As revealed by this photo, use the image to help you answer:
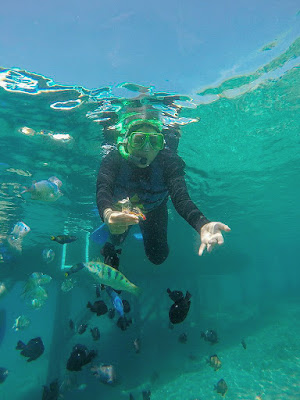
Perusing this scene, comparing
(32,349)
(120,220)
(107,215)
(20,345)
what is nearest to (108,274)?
(107,215)

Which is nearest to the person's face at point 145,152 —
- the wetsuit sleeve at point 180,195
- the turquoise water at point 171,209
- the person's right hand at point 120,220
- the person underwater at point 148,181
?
the person underwater at point 148,181

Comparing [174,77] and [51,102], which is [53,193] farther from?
[174,77]

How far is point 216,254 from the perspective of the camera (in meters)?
32.6

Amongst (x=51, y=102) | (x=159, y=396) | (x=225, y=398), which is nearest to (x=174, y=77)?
(x=51, y=102)

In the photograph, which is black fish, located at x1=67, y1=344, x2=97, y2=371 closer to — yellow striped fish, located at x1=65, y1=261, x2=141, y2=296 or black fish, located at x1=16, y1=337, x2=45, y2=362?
black fish, located at x1=16, y1=337, x2=45, y2=362

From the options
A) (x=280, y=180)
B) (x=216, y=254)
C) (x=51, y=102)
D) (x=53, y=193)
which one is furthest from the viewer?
(x=216, y=254)

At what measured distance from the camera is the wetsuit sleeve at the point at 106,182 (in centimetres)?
410

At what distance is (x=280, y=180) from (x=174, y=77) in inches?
655

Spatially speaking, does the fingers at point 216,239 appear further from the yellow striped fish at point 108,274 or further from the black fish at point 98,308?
the black fish at point 98,308

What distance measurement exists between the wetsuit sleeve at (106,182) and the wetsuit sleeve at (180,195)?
1302mm

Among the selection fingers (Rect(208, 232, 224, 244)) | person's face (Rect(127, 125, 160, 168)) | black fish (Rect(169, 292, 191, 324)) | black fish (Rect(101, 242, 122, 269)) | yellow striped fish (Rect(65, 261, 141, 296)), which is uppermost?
person's face (Rect(127, 125, 160, 168))

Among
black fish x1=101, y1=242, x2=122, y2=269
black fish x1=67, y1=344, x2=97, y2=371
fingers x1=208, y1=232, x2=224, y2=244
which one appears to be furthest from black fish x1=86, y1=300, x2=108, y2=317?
fingers x1=208, y1=232, x2=224, y2=244

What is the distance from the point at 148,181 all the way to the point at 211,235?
3.29 metres

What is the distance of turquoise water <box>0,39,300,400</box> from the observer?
10.0m
